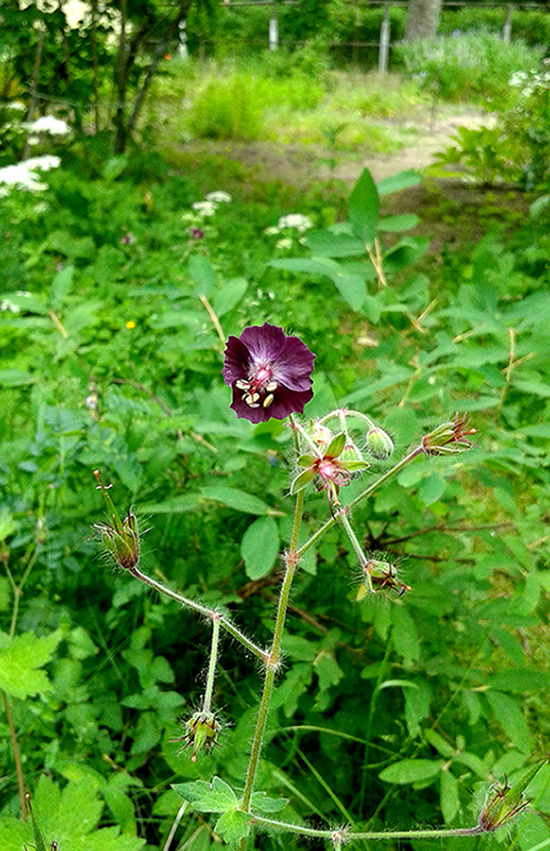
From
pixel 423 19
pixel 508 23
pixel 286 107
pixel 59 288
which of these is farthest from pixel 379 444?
pixel 508 23

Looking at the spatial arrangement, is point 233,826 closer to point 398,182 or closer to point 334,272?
point 334,272

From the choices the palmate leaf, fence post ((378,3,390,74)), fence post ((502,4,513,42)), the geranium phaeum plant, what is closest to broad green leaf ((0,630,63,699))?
the palmate leaf

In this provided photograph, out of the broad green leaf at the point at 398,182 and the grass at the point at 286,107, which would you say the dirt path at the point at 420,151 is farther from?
the broad green leaf at the point at 398,182

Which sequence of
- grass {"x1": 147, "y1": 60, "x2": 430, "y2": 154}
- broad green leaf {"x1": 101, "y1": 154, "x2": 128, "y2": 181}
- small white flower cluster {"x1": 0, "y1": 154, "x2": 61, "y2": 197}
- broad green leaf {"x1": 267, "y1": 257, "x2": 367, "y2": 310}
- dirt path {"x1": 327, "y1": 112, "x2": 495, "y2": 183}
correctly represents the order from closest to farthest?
broad green leaf {"x1": 267, "y1": 257, "x2": 367, "y2": 310} → small white flower cluster {"x1": 0, "y1": 154, "x2": 61, "y2": 197} → broad green leaf {"x1": 101, "y1": 154, "x2": 128, "y2": 181} → dirt path {"x1": 327, "y1": 112, "x2": 495, "y2": 183} → grass {"x1": 147, "y1": 60, "x2": 430, "y2": 154}

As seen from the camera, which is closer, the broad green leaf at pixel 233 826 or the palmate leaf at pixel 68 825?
the broad green leaf at pixel 233 826

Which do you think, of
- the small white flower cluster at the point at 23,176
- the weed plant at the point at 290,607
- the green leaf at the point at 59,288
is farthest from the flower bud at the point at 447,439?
the small white flower cluster at the point at 23,176

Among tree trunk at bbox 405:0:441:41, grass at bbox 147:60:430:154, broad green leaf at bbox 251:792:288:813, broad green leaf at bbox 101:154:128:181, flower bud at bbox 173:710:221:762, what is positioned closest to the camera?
flower bud at bbox 173:710:221:762

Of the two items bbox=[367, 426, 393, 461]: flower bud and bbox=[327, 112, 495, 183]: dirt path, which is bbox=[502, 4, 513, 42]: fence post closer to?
bbox=[327, 112, 495, 183]: dirt path
